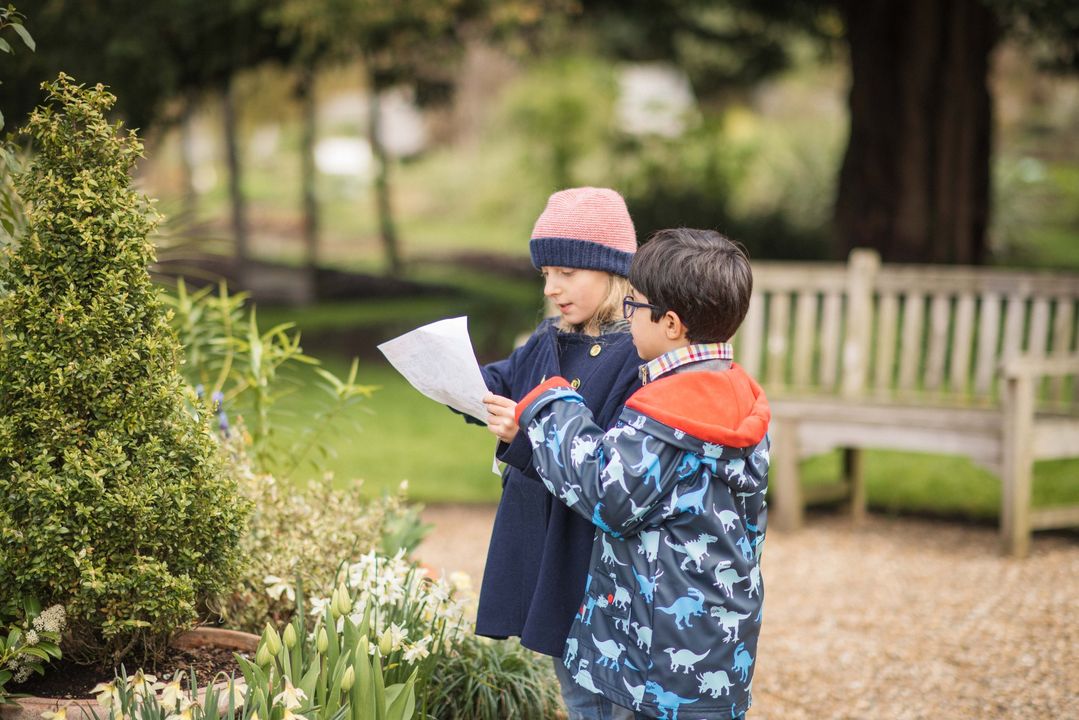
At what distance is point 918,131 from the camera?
8.95 metres

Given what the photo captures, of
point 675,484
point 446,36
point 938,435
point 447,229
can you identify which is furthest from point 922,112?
point 447,229

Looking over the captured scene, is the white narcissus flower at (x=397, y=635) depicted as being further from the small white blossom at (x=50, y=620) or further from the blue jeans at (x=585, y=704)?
the small white blossom at (x=50, y=620)

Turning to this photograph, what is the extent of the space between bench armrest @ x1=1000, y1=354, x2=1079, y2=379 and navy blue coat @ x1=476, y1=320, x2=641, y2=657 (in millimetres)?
3094

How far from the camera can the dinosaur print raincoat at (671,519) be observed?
6.97 ft

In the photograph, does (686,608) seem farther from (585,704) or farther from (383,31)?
(383,31)

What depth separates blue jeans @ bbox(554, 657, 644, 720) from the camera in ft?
7.85

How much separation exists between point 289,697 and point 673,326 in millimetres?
1056

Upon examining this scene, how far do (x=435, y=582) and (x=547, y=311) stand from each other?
31.9 inches

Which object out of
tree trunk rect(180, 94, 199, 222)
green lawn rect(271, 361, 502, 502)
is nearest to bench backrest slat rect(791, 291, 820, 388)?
green lawn rect(271, 361, 502, 502)

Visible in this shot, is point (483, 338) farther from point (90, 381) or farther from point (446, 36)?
point (90, 381)

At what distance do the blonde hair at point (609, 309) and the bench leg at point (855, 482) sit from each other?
3705mm

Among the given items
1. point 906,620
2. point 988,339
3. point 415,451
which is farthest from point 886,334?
point 415,451

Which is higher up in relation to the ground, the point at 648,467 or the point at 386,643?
the point at 648,467

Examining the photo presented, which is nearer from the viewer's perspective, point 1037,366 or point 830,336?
point 1037,366
